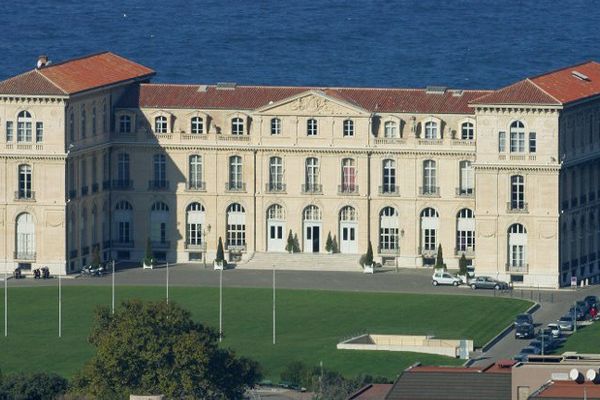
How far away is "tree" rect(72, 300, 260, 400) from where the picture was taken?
16925 centimetres

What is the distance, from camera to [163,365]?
170250 millimetres

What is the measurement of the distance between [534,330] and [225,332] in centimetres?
1479

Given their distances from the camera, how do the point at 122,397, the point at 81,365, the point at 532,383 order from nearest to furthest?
1. the point at 532,383
2. the point at 122,397
3. the point at 81,365

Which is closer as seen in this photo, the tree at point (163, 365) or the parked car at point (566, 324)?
the tree at point (163, 365)

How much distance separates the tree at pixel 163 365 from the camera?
169250 mm

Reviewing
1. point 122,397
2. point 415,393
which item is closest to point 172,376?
point 122,397

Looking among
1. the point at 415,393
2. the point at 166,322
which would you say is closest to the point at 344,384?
the point at 166,322

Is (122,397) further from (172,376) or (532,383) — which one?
(532,383)

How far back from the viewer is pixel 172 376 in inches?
6678

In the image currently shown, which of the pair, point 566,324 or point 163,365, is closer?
point 163,365

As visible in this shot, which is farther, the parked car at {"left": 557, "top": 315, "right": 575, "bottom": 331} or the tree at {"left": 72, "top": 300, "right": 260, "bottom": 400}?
the parked car at {"left": 557, "top": 315, "right": 575, "bottom": 331}

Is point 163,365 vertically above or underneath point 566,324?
underneath

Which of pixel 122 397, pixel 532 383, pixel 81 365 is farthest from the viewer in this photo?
pixel 81 365

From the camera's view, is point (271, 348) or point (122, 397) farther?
point (271, 348)
